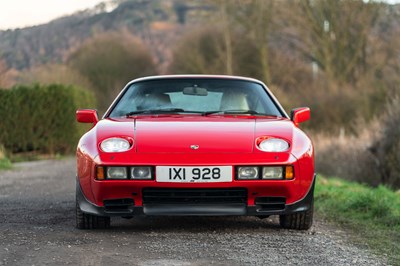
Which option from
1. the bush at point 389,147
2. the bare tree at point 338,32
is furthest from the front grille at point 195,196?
the bare tree at point 338,32

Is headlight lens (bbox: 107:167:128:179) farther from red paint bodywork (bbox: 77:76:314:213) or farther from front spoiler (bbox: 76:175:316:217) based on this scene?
front spoiler (bbox: 76:175:316:217)

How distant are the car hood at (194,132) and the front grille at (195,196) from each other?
1.02 feet

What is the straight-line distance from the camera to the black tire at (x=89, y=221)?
7.19m

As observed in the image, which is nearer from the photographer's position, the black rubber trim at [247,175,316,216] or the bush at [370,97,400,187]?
the black rubber trim at [247,175,316,216]

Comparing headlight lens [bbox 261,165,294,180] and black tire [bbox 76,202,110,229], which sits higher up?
headlight lens [bbox 261,165,294,180]

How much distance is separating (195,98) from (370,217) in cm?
266

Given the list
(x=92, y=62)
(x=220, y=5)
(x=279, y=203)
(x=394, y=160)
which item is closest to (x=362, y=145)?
(x=394, y=160)

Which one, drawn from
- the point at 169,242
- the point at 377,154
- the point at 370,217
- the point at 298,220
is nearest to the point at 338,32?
the point at 377,154

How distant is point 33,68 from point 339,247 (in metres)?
40.4

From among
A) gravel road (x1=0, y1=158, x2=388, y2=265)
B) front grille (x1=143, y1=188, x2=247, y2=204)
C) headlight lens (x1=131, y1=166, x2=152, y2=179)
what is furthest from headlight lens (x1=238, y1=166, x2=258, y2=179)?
headlight lens (x1=131, y1=166, x2=152, y2=179)

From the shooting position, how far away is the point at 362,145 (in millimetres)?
22562

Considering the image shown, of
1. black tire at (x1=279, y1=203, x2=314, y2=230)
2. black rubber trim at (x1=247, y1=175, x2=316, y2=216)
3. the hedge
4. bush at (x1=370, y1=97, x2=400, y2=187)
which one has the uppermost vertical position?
black rubber trim at (x1=247, y1=175, x2=316, y2=216)

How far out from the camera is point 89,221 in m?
7.21

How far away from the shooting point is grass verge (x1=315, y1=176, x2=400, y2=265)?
23.1 ft
